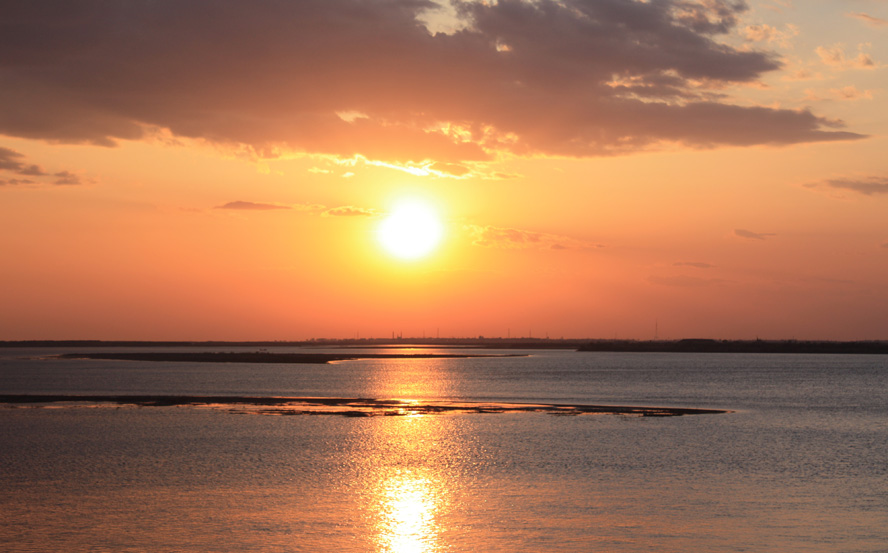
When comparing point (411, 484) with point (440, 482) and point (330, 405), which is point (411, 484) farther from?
point (330, 405)

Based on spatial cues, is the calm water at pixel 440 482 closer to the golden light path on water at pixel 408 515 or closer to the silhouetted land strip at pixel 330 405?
the golden light path on water at pixel 408 515

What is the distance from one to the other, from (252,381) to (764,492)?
85.6 m

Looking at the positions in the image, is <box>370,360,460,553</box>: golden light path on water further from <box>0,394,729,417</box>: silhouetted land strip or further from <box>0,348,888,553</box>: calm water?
<box>0,394,729,417</box>: silhouetted land strip

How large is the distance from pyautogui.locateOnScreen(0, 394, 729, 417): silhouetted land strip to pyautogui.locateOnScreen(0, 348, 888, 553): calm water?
347cm

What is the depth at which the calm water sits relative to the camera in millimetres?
22625

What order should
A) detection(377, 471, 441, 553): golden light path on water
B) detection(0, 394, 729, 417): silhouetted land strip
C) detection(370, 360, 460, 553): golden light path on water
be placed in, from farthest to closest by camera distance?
detection(0, 394, 729, 417): silhouetted land strip
detection(370, 360, 460, 553): golden light path on water
detection(377, 471, 441, 553): golden light path on water

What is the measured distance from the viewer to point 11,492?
2931 cm

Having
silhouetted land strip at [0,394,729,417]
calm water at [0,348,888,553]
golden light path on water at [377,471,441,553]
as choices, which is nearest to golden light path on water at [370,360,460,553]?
golden light path on water at [377,471,441,553]

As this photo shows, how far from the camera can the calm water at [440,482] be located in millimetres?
22625

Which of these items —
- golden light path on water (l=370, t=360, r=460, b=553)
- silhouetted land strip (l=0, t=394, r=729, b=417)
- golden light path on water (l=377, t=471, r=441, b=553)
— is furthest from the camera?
silhouetted land strip (l=0, t=394, r=729, b=417)

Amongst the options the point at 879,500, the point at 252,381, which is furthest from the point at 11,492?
the point at 252,381

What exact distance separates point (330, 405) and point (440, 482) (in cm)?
3775

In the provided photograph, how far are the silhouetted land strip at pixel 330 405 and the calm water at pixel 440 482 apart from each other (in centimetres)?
347

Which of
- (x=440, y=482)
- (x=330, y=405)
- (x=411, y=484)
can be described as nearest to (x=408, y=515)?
(x=411, y=484)
